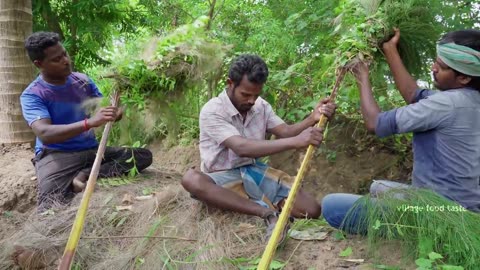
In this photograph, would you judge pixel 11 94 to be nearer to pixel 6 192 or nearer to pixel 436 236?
pixel 6 192

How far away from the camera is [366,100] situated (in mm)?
3006

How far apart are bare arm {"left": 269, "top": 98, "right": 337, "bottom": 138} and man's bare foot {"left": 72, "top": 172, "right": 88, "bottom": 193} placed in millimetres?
1787

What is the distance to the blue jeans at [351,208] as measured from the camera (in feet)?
9.65

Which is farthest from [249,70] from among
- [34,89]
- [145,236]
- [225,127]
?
[34,89]

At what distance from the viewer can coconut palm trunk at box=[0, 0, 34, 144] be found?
5.29 metres

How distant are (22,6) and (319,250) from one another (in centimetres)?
435

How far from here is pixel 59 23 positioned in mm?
6918

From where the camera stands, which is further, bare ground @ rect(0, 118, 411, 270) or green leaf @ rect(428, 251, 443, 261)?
bare ground @ rect(0, 118, 411, 270)

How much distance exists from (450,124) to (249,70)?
1420 millimetres

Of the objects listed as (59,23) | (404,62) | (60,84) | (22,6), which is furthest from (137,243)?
(59,23)

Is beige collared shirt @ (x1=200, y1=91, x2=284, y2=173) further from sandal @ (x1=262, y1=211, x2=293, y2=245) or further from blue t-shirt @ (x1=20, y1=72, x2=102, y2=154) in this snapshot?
blue t-shirt @ (x1=20, y1=72, x2=102, y2=154)

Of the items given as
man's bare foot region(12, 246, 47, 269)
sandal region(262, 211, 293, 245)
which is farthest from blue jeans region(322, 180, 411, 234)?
man's bare foot region(12, 246, 47, 269)

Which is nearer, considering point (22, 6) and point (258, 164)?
point (258, 164)

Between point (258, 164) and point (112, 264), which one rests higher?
point (258, 164)
